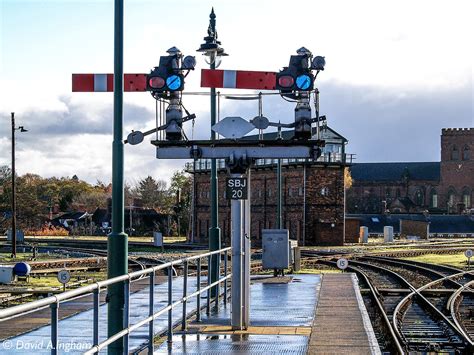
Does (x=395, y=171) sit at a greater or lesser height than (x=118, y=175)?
greater

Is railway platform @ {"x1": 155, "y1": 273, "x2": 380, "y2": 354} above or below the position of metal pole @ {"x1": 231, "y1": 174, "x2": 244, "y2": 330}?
below

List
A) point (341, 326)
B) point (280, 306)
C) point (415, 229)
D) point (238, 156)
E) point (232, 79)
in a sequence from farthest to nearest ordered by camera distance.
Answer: point (415, 229), point (280, 306), point (341, 326), point (238, 156), point (232, 79)

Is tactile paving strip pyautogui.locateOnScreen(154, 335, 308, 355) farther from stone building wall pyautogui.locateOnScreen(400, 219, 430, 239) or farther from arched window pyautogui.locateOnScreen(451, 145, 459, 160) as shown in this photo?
arched window pyautogui.locateOnScreen(451, 145, 459, 160)

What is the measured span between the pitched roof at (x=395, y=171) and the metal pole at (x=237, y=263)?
125331mm

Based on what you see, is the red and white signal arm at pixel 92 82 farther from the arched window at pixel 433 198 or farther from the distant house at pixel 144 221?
the arched window at pixel 433 198

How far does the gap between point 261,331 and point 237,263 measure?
97 cm

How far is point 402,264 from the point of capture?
1464 inches

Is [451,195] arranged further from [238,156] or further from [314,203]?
[238,156]

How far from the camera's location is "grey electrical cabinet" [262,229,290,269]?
70.4 ft

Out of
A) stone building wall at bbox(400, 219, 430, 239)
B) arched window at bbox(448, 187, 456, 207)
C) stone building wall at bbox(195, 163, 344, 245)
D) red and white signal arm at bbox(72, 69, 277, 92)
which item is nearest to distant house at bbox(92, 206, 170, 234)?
stone building wall at bbox(400, 219, 430, 239)

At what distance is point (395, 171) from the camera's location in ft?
461

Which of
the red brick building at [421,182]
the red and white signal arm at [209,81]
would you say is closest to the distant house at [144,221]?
the red brick building at [421,182]

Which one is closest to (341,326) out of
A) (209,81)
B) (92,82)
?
(209,81)

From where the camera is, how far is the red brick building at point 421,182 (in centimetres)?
12912
